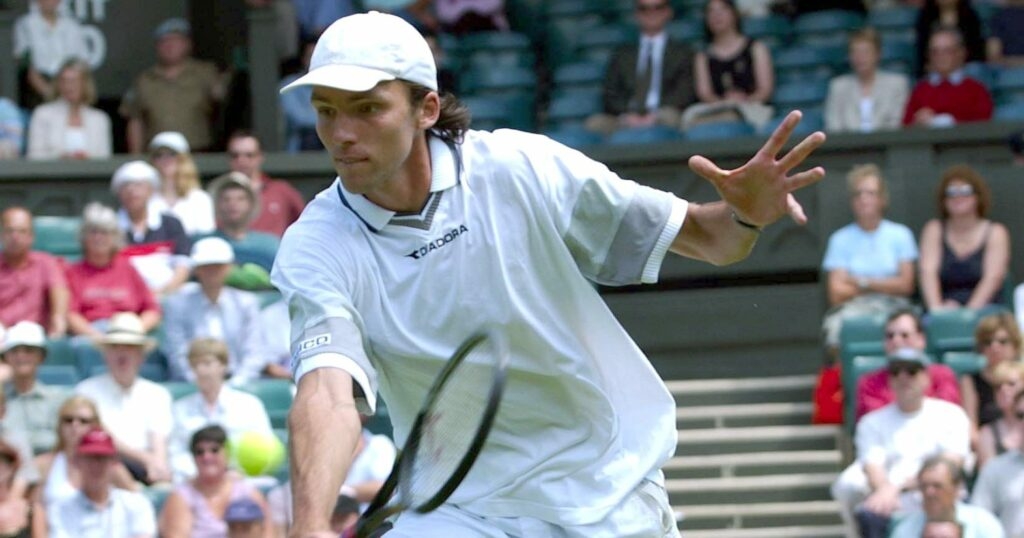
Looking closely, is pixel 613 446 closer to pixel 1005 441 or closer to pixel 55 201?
pixel 1005 441

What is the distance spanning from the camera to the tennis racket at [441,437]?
141 inches

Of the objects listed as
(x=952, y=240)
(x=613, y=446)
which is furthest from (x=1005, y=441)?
(x=613, y=446)

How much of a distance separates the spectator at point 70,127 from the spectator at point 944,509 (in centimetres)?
566

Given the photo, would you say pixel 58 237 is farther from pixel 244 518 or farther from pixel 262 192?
pixel 244 518

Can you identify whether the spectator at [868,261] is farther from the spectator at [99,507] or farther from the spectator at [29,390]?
the spectator at [29,390]

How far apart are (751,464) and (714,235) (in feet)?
21.0

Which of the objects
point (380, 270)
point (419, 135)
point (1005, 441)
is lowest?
point (1005, 441)

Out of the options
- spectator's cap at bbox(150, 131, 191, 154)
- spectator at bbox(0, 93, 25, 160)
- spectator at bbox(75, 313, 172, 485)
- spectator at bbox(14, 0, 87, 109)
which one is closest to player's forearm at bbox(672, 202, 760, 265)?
spectator at bbox(75, 313, 172, 485)

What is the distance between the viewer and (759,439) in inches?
422

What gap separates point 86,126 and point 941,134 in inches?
200

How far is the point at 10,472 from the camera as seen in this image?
8344 mm

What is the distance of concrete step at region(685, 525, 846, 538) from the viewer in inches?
393

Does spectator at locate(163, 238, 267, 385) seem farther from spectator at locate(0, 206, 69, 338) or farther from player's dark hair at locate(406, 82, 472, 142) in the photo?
player's dark hair at locate(406, 82, 472, 142)

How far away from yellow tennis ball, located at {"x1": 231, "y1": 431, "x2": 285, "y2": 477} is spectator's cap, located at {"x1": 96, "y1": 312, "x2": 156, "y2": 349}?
0.75m
